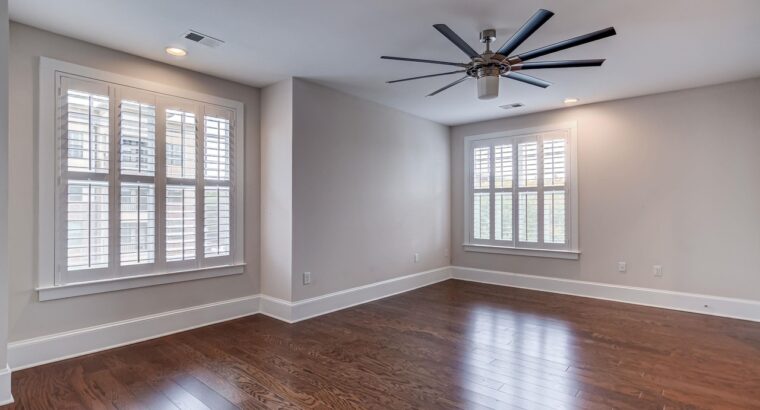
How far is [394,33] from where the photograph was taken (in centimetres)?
301

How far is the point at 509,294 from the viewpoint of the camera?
5227 mm

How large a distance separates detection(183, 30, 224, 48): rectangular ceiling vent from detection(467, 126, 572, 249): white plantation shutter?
408 centimetres

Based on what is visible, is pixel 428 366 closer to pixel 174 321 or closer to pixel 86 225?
pixel 174 321

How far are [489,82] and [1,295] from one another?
3380 millimetres

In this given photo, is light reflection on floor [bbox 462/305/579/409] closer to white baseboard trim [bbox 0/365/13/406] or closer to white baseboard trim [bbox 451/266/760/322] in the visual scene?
white baseboard trim [bbox 451/266/760/322]

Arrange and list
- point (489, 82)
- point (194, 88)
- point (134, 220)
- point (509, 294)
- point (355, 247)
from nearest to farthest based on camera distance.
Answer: point (489, 82) < point (134, 220) < point (194, 88) < point (355, 247) < point (509, 294)

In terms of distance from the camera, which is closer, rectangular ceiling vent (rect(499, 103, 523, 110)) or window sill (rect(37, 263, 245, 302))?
window sill (rect(37, 263, 245, 302))

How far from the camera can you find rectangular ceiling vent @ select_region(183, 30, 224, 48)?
3020 mm

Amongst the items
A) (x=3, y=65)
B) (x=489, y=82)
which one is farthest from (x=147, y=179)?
(x=489, y=82)

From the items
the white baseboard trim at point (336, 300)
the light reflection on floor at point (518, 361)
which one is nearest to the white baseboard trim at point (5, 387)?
the white baseboard trim at point (336, 300)

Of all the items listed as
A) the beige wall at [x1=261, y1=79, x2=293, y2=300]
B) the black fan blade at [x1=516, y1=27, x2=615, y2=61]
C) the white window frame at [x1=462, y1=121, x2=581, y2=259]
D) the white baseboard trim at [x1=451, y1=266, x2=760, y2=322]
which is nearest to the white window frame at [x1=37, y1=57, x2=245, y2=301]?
the beige wall at [x1=261, y1=79, x2=293, y2=300]

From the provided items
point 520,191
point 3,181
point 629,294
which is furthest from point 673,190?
point 3,181

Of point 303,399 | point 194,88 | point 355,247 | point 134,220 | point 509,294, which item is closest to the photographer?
point 303,399

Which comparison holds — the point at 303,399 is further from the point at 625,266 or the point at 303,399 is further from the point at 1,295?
the point at 625,266
